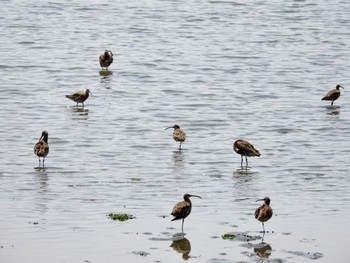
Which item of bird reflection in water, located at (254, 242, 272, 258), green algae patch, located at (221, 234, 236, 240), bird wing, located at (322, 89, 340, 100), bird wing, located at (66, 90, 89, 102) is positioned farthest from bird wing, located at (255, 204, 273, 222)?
bird wing, located at (322, 89, 340, 100)

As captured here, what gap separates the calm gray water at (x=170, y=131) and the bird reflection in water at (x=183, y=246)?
0.21ft

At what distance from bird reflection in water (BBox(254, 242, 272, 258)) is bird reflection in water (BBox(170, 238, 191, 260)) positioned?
1504 mm

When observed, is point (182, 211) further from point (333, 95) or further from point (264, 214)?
Result: point (333, 95)

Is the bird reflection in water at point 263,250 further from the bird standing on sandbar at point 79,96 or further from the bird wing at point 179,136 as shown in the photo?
the bird standing on sandbar at point 79,96

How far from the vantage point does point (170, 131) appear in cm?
3678

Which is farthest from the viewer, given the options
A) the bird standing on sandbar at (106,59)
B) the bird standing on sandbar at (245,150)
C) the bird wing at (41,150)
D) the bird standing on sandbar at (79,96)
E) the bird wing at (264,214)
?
the bird standing on sandbar at (106,59)

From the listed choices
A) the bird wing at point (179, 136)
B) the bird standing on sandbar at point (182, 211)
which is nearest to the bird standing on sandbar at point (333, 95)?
the bird wing at point (179, 136)

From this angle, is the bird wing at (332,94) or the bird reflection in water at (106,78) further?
the bird reflection in water at (106,78)

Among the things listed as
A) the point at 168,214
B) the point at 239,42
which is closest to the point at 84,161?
the point at 168,214

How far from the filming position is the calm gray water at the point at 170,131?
76.5 feet

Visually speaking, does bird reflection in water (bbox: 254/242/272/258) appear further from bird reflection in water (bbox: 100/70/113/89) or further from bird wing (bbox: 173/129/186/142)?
bird reflection in water (bbox: 100/70/113/89)

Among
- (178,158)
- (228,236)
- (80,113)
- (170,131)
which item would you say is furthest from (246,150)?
(80,113)

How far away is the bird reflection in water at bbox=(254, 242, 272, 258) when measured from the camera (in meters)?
22.0

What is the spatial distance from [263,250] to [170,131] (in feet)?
48.6
